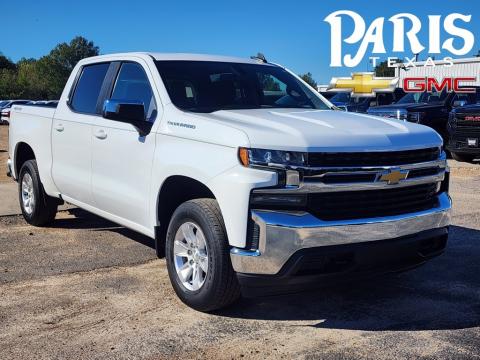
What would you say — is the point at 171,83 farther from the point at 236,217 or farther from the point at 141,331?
the point at 141,331

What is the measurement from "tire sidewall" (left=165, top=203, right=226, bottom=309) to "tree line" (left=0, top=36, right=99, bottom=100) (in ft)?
228

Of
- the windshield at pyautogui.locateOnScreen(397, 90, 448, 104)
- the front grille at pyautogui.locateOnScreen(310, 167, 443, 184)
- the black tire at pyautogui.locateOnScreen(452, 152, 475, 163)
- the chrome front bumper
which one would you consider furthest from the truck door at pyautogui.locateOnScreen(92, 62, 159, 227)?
the windshield at pyautogui.locateOnScreen(397, 90, 448, 104)

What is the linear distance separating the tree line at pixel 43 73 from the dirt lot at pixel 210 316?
6854 cm

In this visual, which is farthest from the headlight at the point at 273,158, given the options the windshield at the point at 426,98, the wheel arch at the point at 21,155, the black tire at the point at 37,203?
the windshield at the point at 426,98

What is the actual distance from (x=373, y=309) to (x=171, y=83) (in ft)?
7.74

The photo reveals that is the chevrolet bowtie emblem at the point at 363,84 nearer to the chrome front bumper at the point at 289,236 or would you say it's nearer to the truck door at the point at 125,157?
the truck door at the point at 125,157

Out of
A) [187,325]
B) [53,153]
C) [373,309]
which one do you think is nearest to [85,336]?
[187,325]

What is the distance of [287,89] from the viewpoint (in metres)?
5.81

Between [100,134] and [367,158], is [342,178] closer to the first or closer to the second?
[367,158]

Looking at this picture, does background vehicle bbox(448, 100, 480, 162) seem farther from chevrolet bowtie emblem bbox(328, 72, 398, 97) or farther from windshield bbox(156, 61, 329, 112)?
chevrolet bowtie emblem bbox(328, 72, 398, 97)

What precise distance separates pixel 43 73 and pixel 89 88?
10231 centimetres

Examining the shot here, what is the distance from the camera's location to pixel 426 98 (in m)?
18.1

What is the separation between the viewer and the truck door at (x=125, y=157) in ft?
16.2

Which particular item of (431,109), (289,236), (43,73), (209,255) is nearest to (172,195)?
(209,255)
